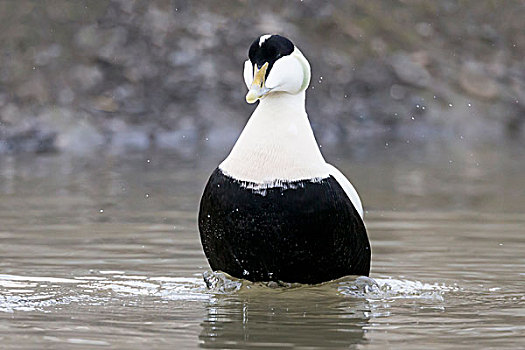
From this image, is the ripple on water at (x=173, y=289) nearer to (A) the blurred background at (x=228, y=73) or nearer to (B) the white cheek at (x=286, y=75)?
(B) the white cheek at (x=286, y=75)

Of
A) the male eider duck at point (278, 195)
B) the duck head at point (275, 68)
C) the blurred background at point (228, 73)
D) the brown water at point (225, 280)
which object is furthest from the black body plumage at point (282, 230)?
the blurred background at point (228, 73)

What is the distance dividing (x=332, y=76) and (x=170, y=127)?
4.23 metres

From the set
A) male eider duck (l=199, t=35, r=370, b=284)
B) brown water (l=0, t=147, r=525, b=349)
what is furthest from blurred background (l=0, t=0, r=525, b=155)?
male eider duck (l=199, t=35, r=370, b=284)

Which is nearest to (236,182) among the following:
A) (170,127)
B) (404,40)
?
(170,127)

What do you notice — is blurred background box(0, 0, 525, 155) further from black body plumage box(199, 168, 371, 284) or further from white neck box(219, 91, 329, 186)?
white neck box(219, 91, 329, 186)

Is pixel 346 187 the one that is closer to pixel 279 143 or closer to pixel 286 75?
pixel 279 143

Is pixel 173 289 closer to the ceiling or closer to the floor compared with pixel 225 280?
closer to the floor

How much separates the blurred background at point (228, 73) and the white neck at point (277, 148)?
44.3ft

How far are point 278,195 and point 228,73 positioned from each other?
57.9ft

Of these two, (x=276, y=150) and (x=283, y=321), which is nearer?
(x=283, y=321)

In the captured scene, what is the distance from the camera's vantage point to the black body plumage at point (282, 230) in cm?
602

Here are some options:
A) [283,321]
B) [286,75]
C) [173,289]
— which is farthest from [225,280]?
[286,75]

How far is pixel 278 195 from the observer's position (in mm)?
5992

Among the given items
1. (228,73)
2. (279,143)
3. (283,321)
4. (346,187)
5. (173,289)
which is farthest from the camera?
(228,73)
